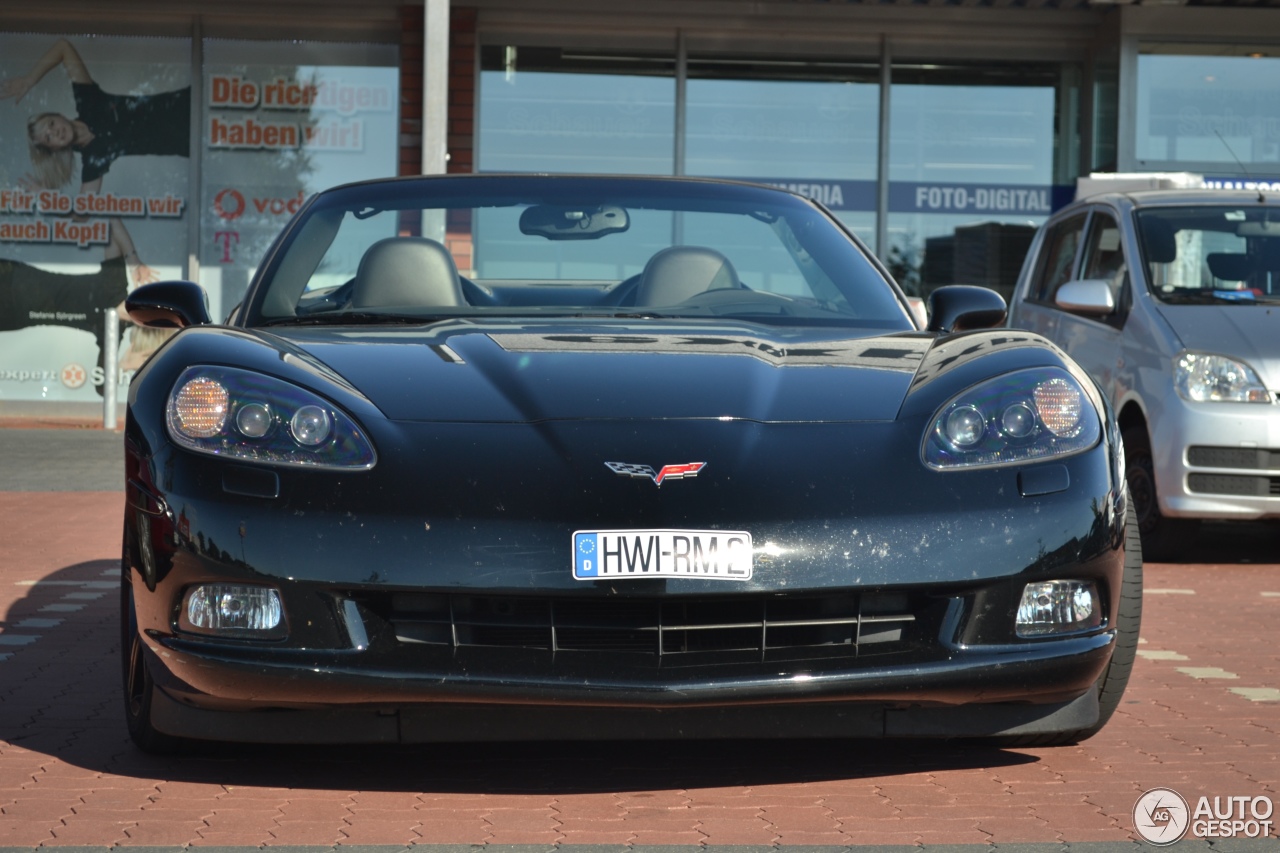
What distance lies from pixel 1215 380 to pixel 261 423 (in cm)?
505

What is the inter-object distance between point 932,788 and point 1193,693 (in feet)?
4.64

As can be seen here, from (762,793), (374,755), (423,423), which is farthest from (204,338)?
(762,793)

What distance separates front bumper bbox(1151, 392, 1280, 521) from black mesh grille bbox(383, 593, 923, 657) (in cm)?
454

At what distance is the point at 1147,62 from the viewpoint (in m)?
14.4

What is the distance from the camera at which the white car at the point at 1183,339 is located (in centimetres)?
714

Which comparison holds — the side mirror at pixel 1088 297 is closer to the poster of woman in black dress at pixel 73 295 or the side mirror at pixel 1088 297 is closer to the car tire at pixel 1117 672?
the car tire at pixel 1117 672

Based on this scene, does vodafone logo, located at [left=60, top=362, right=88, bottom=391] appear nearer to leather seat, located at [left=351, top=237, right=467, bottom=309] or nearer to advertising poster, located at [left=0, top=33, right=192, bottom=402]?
advertising poster, located at [left=0, top=33, right=192, bottom=402]

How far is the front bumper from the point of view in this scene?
7102mm

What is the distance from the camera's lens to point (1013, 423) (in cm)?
330

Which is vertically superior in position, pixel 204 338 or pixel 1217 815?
pixel 204 338

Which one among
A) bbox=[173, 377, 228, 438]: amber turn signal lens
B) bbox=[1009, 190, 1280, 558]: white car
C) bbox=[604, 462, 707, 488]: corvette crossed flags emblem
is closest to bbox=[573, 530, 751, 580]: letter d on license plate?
bbox=[604, 462, 707, 488]: corvette crossed flags emblem

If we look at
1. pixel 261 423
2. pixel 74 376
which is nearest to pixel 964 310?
pixel 261 423

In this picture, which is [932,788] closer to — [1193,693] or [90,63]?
[1193,693]

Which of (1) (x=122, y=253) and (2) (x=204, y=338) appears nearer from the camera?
(2) (x=204, y=338)
